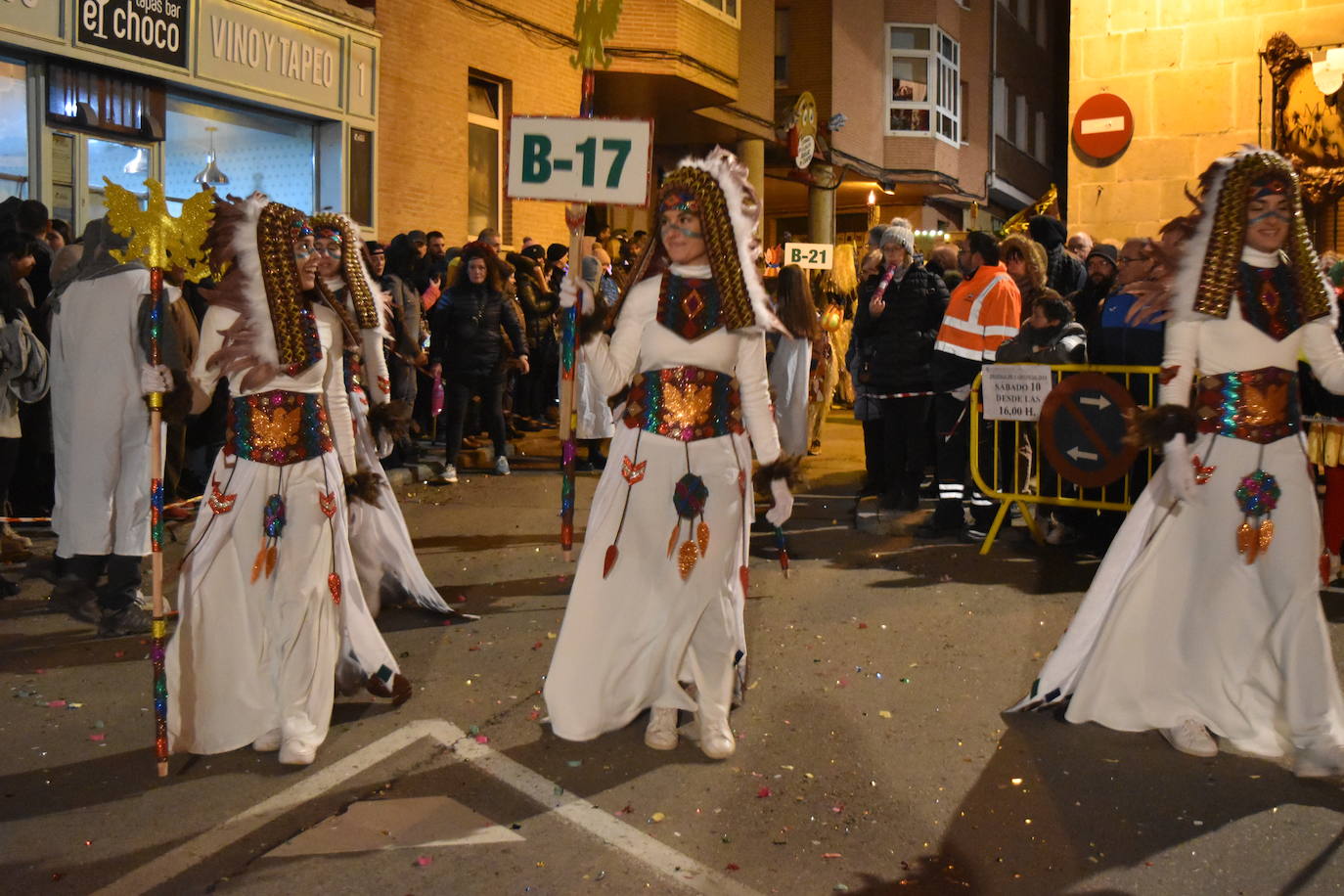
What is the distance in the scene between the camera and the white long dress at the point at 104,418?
6.88 metres

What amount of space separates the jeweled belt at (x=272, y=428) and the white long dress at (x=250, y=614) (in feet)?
0.08

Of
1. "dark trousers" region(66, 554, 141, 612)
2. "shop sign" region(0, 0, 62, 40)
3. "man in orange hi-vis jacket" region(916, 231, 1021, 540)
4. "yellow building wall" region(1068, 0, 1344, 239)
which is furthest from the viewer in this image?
"yellow building wall" region(1068, 0, 1344, 239)

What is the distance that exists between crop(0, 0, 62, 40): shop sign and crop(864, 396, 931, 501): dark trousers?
8.25m

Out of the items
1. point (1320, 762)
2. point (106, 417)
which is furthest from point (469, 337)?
point (1320, 762)

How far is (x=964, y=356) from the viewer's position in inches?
386

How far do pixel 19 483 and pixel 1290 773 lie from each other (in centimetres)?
867

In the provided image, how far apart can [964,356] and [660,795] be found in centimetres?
587

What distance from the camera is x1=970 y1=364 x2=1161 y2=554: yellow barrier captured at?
9039mm

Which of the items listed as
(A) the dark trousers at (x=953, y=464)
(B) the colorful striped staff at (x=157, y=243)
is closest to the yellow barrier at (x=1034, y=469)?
(A) the dark trousers at (x=953, y=464)

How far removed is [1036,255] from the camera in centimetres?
1029

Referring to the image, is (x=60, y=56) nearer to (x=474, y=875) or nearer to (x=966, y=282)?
(x=966, y=282)

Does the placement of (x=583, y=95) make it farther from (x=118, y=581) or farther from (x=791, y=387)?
(x=791, y=387)

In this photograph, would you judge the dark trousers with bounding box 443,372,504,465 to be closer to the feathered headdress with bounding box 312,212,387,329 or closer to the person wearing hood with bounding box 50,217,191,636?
the person wearing hood with bounding box 50,217,191,636

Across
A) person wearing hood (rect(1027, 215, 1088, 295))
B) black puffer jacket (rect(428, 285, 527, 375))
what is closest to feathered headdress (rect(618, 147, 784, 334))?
person wearing hood (rect(1027, 215, 1088, 295))
